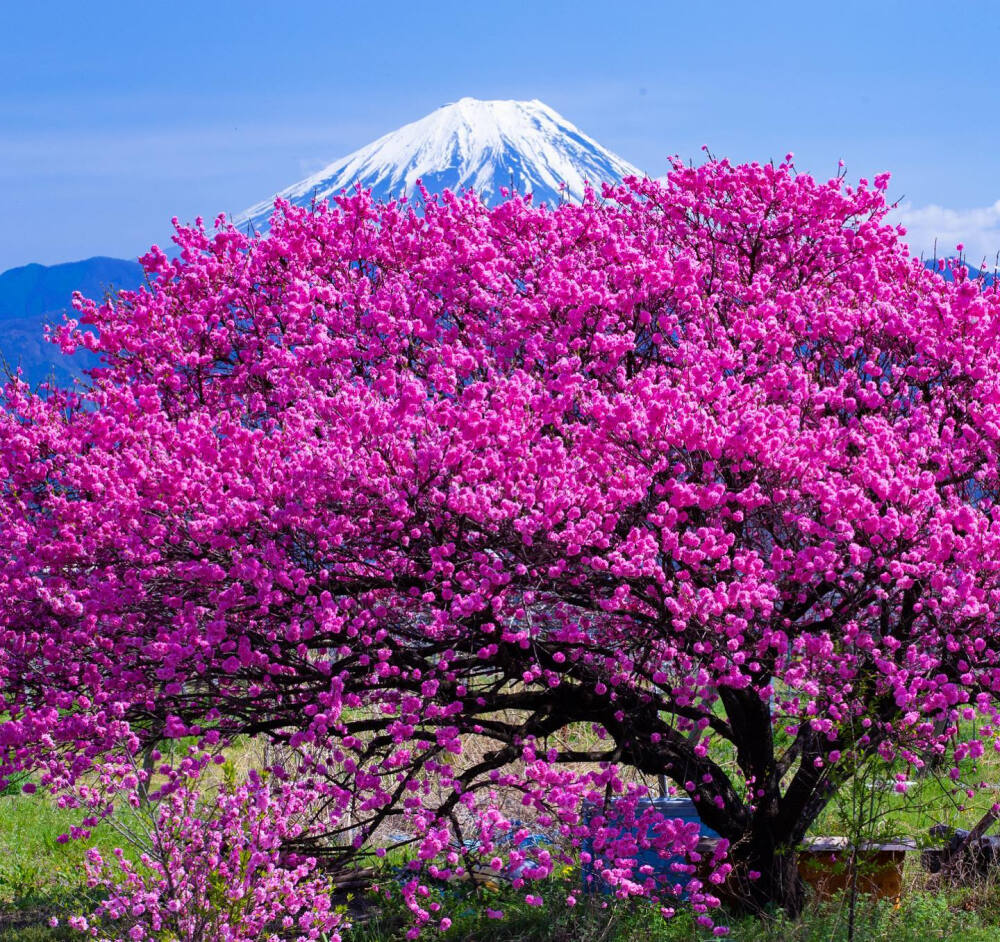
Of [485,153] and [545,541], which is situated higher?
[485,153]

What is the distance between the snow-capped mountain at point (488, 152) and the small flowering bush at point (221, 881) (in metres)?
71.0

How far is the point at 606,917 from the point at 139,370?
6.09 m

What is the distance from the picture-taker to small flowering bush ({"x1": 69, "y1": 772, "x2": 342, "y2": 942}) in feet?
21.5

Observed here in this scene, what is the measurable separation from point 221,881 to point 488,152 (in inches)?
4601

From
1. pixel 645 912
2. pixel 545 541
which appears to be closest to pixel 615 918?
pixel 645 912

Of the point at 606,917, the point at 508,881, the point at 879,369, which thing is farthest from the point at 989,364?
the point at 508,881

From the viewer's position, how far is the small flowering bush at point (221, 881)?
21.5ft

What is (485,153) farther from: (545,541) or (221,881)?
(221,881)

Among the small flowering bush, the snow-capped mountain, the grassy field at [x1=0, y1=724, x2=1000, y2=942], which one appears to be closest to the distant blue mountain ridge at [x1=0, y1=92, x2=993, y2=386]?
the snow-capped mountain

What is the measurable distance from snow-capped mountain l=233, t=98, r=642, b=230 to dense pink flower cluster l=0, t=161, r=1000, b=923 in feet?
225

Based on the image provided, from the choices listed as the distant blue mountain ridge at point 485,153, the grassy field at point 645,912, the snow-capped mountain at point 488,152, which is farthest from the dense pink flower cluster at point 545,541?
the snow-capped mountain at point 488,152

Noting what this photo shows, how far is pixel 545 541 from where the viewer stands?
718 cm

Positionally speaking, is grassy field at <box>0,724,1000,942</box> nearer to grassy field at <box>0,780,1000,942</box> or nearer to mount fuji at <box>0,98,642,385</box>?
grassy field at <box>0,780,1000,942</box>

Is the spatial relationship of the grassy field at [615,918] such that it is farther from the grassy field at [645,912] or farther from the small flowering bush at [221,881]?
the small flowering bush at [221,881]
